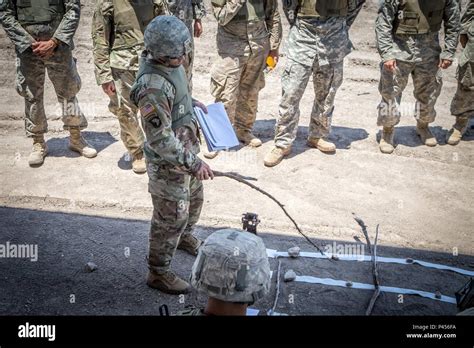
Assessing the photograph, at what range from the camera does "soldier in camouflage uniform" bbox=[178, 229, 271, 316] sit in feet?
6.91

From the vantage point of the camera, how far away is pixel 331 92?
5.93 m

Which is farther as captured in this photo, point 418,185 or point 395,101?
point 395,101

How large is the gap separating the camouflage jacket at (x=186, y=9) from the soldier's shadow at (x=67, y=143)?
→ 188cm

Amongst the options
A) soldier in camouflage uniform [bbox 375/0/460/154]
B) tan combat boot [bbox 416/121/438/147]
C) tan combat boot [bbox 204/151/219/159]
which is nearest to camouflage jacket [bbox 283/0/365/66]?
soldier in camouflage uniform [bbox 375/0/460/154]

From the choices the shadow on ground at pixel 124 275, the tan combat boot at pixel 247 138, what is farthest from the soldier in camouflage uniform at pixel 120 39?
the tan combat boot at pixel 247 138

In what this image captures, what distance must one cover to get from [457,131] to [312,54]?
2493mm

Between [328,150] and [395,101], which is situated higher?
[395,101]

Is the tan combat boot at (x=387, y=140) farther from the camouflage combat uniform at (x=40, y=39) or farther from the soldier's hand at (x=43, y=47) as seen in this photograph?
the soldier's hand at (x=43, y=47)

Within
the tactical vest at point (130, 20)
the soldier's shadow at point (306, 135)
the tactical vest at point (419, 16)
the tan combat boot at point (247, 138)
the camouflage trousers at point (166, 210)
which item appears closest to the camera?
the camouflage trousers at point (166, 210)

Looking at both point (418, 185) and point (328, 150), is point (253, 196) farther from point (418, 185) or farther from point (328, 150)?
point (418, 185)

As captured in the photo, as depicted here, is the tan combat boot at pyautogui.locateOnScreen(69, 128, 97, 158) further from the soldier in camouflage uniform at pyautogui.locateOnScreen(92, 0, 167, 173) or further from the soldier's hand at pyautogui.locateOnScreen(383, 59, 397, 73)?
the soldier's hand at pyautogui.locateOnScreen(383, 59, 397, 73)

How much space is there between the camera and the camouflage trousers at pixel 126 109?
17.2 ft
